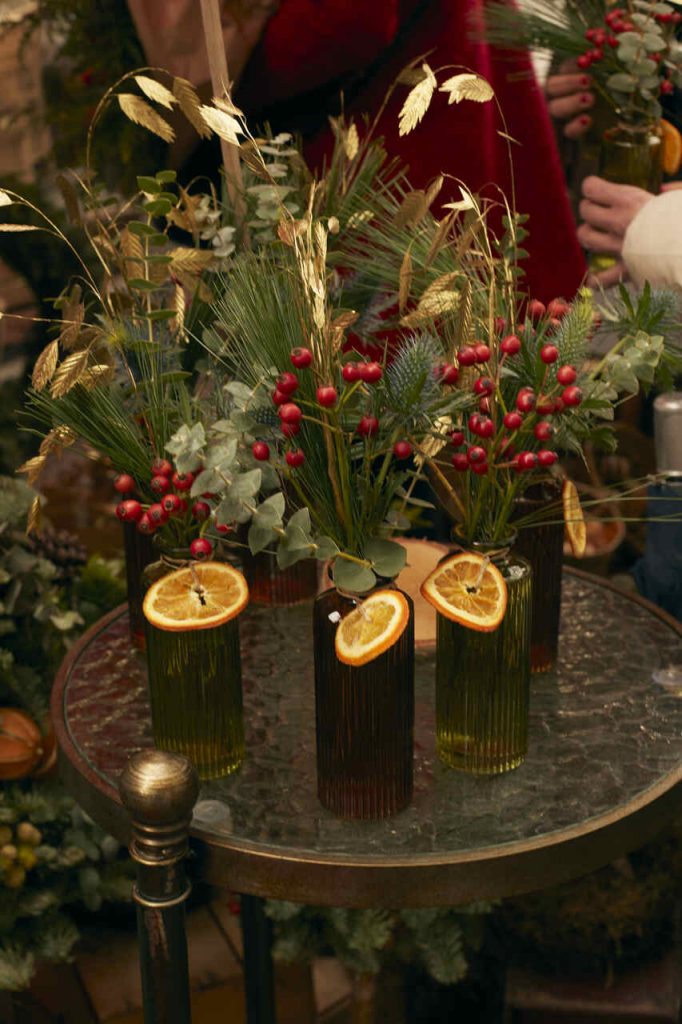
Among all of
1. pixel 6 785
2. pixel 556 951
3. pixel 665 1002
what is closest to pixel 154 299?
pixel 6 785

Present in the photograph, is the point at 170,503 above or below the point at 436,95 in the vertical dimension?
below

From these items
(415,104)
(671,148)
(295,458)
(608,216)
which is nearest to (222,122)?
(415,104)

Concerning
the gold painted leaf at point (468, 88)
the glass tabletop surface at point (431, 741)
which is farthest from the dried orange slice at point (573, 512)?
the gold painted leaf at point (468, 88)

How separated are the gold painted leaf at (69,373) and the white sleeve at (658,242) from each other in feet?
2.14

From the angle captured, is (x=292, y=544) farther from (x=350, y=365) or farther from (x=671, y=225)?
(x=671, y=225)

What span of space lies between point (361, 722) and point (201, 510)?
20 cm

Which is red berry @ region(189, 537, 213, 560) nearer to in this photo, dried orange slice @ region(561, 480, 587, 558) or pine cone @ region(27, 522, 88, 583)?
dried orange slice @ region(561, 480, 587, 558)

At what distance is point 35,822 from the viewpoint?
5.42 ft

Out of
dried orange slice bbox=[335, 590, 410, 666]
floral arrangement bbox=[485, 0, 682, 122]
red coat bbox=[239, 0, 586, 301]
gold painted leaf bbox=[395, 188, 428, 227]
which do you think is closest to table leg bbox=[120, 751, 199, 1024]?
dried orange slice bbox=[335, 590, 410, 666]

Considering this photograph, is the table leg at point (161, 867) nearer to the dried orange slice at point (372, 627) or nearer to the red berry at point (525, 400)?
the dried orange slice at point (372, 627)

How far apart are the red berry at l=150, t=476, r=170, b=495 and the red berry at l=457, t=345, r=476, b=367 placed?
238 millimetres

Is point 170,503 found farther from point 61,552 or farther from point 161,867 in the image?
point 61,552

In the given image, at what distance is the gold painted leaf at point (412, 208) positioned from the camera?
1066mm

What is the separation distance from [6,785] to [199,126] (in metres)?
0.96
